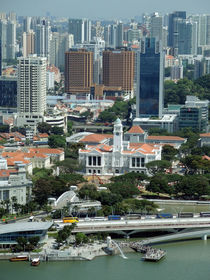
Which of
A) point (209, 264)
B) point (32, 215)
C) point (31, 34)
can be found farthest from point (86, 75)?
point (209, 264)

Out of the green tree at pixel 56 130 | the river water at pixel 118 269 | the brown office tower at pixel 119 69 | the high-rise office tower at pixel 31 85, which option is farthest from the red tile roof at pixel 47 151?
the brown office tower at pixel 119 69

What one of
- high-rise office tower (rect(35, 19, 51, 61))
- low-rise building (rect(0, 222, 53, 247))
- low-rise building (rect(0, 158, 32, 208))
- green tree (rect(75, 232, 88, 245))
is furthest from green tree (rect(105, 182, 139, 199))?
high-rise office tower (rect(35, 19, 51, 61))

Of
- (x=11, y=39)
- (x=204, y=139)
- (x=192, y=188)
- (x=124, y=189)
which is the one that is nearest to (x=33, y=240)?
(x=124, y=189)

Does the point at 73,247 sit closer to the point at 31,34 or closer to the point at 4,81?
the point at 4,81

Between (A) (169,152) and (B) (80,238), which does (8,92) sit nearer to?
(A) (169,152)

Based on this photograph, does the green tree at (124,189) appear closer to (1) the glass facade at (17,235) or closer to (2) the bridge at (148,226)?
(2) the bridge at (148,226)
